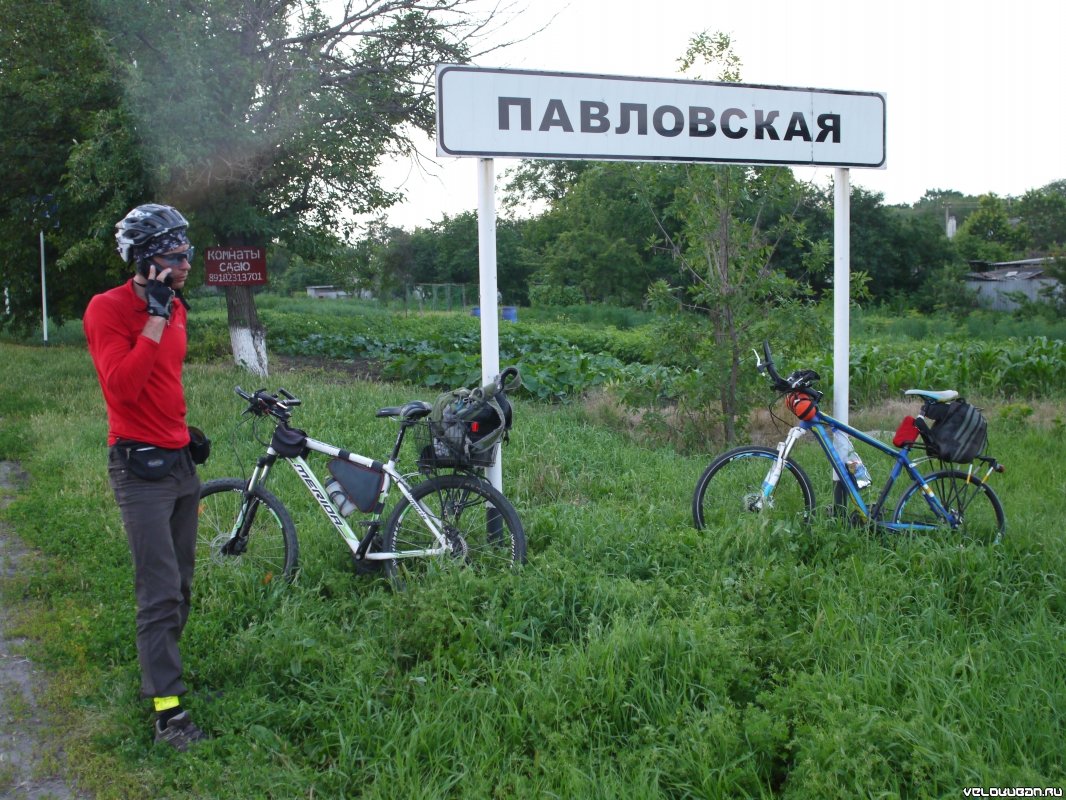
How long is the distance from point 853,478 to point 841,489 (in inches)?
8.3

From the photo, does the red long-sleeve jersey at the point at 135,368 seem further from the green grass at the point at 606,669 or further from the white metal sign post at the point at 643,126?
the white metal sign post at the point at 643,126

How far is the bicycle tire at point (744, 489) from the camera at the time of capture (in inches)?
226

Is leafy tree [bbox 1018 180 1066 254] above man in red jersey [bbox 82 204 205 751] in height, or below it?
above

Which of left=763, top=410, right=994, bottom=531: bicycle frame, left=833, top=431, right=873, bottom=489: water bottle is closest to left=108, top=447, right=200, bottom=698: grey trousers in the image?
left=763, top=410, right=994, bottom=531: bicycle frame

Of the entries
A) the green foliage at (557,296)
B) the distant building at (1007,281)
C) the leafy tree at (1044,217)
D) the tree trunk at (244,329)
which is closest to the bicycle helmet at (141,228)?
the tree trunk at (244,329)

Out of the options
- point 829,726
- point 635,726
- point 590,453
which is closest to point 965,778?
point 829,726

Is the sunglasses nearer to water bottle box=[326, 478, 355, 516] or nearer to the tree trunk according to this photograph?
water bottle box=[326, 478, 355, 516]

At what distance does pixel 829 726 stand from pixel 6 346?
85.6 ft

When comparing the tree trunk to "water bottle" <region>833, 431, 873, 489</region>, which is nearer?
"water bottle" <region>833, 431, 873, 489</region>

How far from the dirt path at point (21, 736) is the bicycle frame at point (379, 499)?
4.01ft

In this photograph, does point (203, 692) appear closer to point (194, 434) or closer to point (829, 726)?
point (194, 434)

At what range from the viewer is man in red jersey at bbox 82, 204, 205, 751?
12.7 ft

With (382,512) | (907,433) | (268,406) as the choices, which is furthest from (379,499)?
(907,433)

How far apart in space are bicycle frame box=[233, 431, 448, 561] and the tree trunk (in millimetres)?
10402
